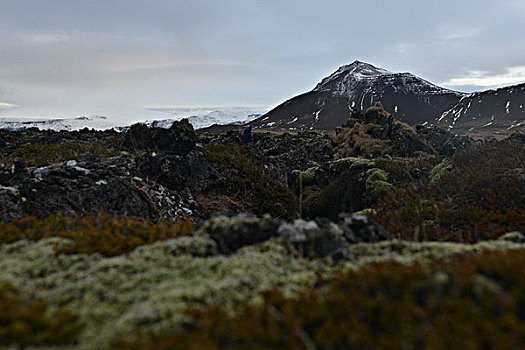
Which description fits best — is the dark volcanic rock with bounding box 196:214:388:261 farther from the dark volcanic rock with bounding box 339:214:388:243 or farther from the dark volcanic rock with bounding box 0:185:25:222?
the dark volcanic rock with bounding box 0:185:25:222

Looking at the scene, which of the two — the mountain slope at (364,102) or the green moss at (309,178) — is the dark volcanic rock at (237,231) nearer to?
the green moss at (309,178)

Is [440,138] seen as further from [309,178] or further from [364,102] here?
[364,102]

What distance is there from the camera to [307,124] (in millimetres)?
153750

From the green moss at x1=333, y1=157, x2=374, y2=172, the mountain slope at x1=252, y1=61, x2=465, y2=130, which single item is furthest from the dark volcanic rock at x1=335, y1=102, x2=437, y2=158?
the mountain slope at x1=252, y1=61, x2=465, y2=130

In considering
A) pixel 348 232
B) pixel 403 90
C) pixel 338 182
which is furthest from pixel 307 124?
pixel 348 232

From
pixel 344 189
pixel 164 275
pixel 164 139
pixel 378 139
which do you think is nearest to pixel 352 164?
pixel 344 189

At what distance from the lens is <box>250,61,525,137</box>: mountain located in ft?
432

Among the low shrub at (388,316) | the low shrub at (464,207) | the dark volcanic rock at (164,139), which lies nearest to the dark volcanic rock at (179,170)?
the dark volcanic rock at (164,139)

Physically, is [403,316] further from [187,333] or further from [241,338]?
[187,333]

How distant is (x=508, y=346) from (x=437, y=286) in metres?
0.91

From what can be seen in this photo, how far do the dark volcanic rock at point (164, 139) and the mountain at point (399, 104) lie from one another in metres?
127

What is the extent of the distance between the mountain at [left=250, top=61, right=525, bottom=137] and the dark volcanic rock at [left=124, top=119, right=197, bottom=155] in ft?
416

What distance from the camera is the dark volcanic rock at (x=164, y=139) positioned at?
1773 centimetres

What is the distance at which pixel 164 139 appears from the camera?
1877 centimetres
